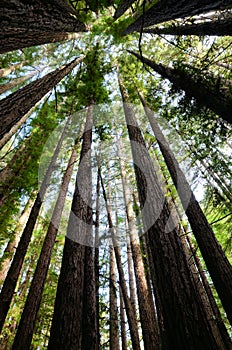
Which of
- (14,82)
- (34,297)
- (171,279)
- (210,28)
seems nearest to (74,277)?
(171,279)

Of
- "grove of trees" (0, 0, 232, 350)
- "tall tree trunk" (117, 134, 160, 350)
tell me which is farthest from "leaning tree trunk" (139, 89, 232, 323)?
"tall tree trunk" (117, 134, 160, 350)

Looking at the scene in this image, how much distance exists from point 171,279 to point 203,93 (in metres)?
3.32

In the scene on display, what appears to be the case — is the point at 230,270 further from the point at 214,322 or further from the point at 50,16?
the point at 50,16

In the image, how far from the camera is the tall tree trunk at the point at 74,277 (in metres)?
3.19

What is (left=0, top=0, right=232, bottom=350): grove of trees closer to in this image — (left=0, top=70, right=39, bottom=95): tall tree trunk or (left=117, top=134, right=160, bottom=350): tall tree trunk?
(left=117, top=134, right=160, bottom=350): tall tree trunk

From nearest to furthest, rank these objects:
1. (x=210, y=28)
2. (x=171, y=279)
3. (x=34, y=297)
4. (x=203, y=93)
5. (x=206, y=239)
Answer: (x=171, y=279)
(x=203, y=93)
(x=210, y=28)
(x=206, y=239)
(x=34, y=297)

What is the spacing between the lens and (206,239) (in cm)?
523

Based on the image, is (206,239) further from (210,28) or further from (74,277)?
(210,28)

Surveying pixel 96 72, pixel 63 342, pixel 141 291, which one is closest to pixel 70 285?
pixel 63 342

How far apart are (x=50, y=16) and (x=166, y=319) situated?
5744 millimetres

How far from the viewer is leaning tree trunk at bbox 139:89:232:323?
4387 mm

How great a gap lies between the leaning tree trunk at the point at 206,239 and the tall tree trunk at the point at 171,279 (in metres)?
1.71

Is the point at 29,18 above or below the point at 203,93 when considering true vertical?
above

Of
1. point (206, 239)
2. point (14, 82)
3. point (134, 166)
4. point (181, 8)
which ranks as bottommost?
point (206, 239)
